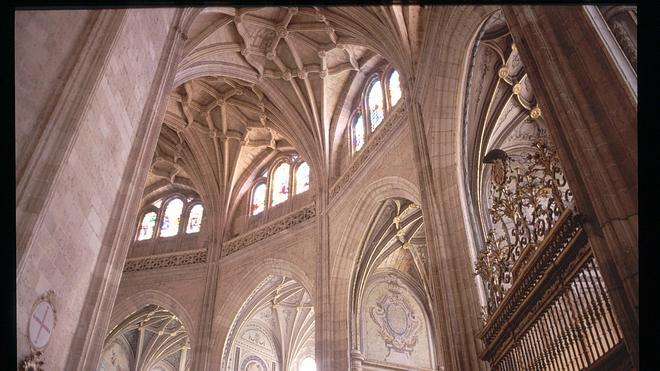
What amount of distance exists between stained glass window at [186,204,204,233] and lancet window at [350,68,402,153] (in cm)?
681

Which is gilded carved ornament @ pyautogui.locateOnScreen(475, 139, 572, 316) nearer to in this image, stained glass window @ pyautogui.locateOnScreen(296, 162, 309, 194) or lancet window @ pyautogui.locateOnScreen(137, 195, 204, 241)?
stained glass window @ pyautogui.locateOnScreen(296, 162, 309, 194)

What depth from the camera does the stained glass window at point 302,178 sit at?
54.0 ft

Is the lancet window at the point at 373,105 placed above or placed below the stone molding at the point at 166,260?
above

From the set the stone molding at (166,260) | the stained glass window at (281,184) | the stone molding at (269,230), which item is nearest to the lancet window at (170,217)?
the stone molding at (166,260)

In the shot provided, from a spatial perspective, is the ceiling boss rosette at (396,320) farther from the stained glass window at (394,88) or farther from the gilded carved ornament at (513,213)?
the gilded carved ornament at (513,213)

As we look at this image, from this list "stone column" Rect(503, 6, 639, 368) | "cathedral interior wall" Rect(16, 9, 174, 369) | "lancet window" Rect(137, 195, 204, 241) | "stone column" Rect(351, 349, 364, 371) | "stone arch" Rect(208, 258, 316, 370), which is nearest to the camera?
"stone column" Rect(503, 6, 639, 368)

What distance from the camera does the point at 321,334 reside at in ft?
40.8

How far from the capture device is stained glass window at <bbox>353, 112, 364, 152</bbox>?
14.4 m

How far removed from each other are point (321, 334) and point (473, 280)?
19.0 feet

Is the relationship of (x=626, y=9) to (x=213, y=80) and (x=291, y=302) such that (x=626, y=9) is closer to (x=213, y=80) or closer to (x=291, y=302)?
(x=213, y=80)

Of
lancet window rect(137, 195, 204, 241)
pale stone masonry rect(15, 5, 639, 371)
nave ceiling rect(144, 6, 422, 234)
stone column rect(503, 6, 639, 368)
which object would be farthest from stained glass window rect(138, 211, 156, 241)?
stone column rect(503, 6, 639, 368)

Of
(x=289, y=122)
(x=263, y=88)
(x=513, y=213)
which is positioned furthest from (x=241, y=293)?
(x=513, y=213)

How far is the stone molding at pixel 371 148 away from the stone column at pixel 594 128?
7038mm
